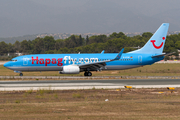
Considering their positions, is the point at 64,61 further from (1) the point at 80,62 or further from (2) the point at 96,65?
(2) the point at 96,65

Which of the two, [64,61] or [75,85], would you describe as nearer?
[75,85]

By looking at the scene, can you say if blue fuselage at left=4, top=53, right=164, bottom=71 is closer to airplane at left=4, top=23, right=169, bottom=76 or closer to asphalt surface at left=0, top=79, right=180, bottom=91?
airplane at left=4, top=23, right=169, bottom=76

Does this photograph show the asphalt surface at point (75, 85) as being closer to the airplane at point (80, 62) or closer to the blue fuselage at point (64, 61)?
the airplane at point (80, 62)

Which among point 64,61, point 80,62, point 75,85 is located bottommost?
point 75,85

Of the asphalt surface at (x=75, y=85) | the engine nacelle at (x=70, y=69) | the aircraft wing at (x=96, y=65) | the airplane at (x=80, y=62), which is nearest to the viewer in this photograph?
the asphalt surface at (x=75, y=85)

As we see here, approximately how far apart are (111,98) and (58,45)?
159 meters

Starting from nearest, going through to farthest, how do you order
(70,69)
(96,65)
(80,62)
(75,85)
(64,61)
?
(75,85) < (70,69) < (96,65) < (64,61) < (80,62)

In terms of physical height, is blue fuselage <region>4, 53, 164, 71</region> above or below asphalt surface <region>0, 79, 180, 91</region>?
above

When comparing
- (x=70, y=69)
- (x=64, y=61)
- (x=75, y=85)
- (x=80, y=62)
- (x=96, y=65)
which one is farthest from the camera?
(x=80, y=62)

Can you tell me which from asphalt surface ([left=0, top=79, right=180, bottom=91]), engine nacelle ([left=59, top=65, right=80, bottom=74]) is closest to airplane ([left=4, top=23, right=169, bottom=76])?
engine nacelle ([left=59, top=65, right=80, bottom=74])

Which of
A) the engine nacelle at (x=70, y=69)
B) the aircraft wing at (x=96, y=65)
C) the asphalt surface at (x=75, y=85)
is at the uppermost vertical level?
the aircraft wing at (x=96, y=65)

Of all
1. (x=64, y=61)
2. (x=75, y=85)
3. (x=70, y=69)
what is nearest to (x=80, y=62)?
(x=64, y=61)

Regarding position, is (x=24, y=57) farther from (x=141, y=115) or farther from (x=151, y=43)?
(x=141, y=115)

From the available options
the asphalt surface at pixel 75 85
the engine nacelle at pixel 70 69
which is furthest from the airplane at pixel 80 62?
the asphalt surface at pixel 75 85
